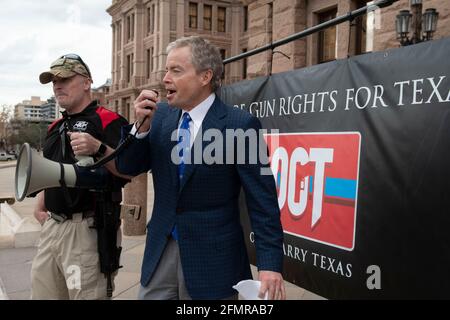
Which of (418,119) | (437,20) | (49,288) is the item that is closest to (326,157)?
(418,119)

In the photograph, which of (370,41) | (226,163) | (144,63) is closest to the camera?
(226,163)

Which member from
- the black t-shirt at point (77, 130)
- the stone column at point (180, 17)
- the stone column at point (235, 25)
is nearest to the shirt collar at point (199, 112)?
the black t-shirt at point (77, 130)

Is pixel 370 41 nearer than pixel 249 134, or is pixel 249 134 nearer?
pixel 249 134

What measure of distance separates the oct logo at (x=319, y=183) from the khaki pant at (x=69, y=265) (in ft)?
6.07

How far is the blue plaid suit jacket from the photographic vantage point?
2301mm

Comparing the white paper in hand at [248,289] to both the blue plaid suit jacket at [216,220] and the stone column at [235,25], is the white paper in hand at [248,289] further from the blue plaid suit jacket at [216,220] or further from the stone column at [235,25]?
the stone column at [235,25]

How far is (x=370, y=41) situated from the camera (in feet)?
22.4

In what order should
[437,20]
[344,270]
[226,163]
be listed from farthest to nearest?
[437,20] < [344,270] < [226,163]

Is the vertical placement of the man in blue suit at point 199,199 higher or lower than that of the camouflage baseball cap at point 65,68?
lower

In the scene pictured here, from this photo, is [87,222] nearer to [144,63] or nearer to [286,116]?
[286,116]

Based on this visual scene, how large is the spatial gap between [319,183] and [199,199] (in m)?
1.72

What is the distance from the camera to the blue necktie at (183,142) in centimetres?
241

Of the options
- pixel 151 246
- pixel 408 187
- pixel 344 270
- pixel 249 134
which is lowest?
pixel 344 270

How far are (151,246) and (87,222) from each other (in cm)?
64
